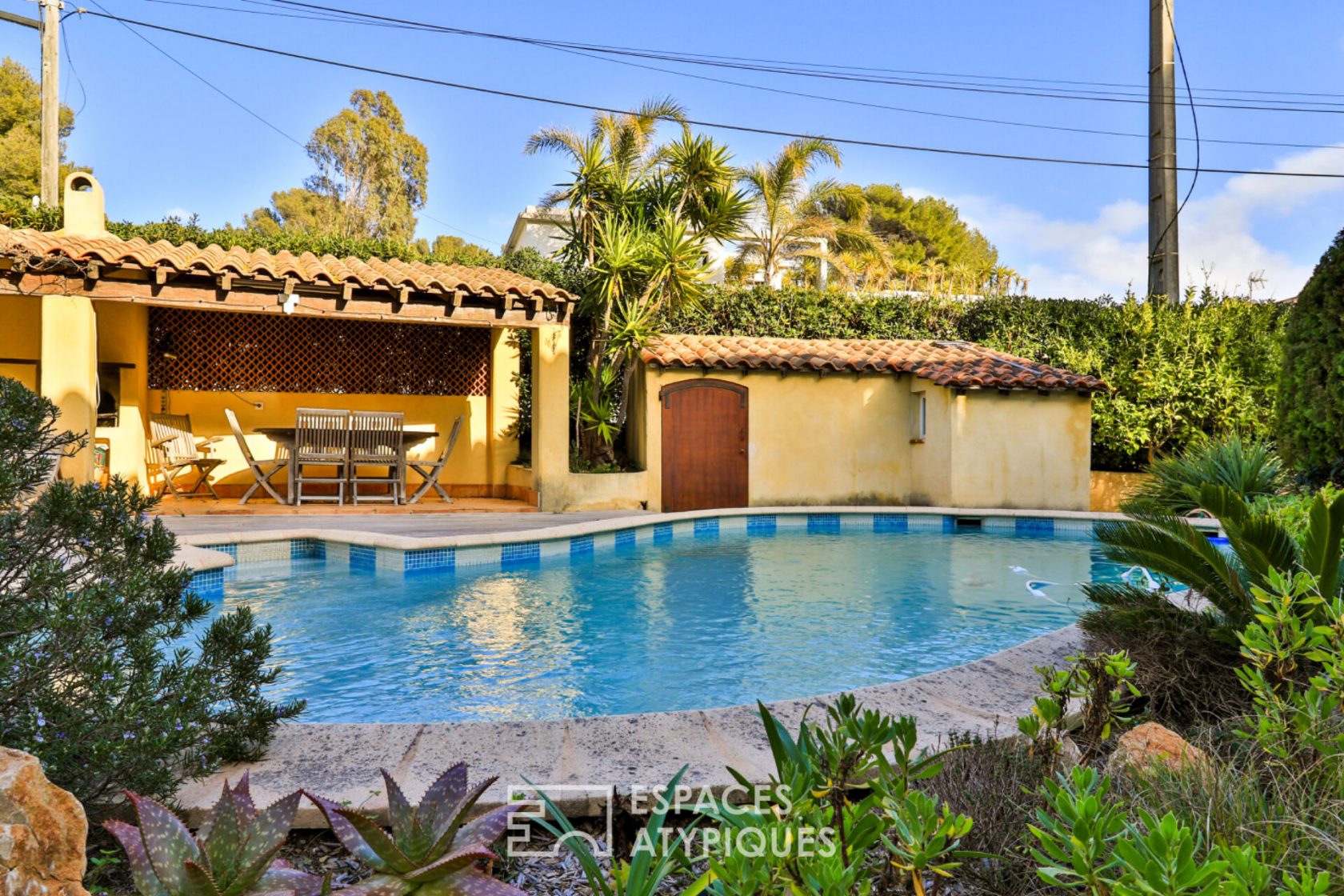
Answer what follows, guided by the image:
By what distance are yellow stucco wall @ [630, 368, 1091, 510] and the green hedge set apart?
50.7 inches

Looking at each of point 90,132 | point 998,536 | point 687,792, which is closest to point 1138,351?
point 998,536

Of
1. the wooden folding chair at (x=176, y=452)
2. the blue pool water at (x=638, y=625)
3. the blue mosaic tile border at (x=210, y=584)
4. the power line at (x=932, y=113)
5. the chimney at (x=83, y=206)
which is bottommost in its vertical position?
the blue pool water at (x=638, y=625)

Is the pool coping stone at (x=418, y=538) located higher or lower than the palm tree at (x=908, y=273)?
lower

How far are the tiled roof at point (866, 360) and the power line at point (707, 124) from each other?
3909mm

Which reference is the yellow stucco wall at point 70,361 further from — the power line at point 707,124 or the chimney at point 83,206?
the power line at point 707,124

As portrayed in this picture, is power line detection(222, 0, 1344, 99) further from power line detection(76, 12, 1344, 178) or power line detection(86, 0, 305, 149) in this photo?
power line detection(76, 12, 1344, 178)

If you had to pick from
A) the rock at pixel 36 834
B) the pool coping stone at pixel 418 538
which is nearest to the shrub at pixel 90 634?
the rock at pixel 36 834

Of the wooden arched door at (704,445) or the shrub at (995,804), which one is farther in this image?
the wooden arched door at (704,445)

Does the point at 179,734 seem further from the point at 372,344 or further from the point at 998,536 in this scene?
the point at 372,344

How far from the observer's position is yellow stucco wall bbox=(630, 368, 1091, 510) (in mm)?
11883

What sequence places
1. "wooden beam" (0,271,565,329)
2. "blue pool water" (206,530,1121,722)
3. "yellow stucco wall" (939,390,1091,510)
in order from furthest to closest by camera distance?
1. "yellow stucco wall" (939,390,1091,510)
2. "wooden beam" (0,271,565,329)
3. "blue pool water" (206,530,1121,722)

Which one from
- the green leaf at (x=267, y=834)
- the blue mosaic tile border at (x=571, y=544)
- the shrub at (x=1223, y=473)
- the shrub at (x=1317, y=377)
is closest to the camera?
the green leaf at (x=267, y=834)

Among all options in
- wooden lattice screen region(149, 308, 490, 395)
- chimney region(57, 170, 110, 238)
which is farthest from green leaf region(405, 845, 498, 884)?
chimney region(57, 170, 110, 238)

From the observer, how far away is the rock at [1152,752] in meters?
2.09
